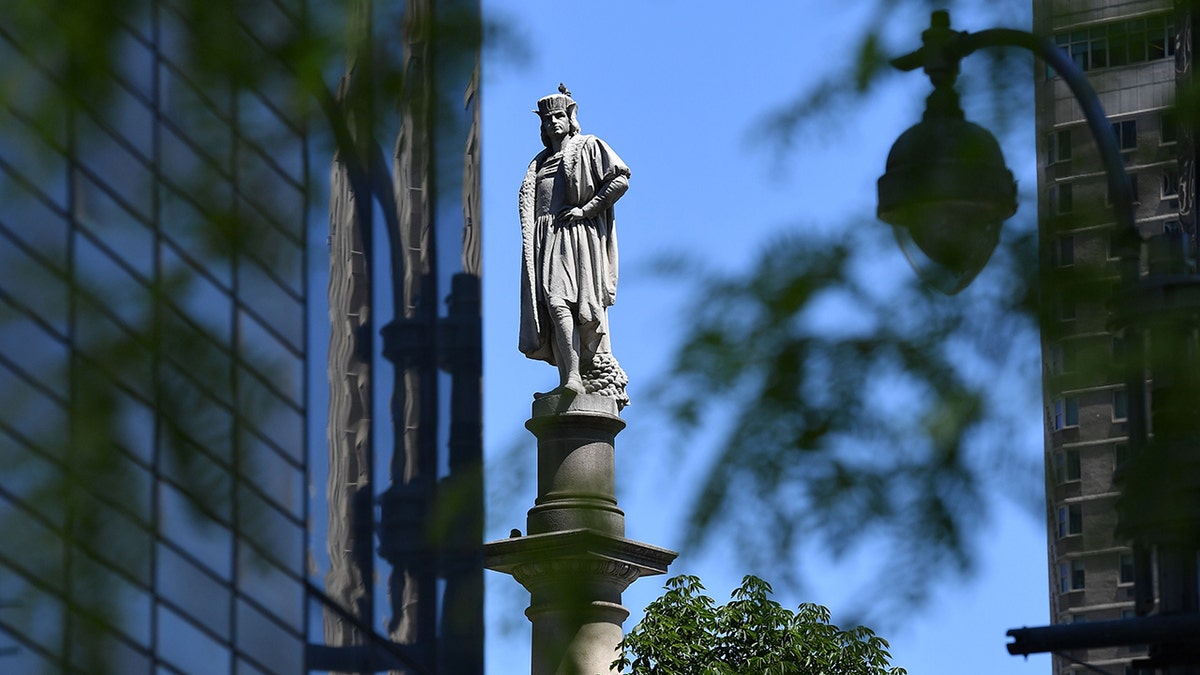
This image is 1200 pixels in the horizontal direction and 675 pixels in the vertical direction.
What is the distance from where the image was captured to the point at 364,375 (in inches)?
281

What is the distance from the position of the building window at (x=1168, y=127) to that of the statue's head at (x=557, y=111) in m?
12.6

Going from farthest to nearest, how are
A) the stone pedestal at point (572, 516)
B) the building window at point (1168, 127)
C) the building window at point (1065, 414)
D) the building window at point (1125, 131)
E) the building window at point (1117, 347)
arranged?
the stone pedestal at point (572, 516)
the building window at point (1125, 131)
the building window at point (1065, 414)
the building window at point (1168, 127)
the building window at point (1117, 347)

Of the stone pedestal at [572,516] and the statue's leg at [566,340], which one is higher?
the statue's leg at [566,340]

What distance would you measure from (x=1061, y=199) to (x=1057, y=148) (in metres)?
0.20

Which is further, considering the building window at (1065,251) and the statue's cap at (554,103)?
the statue's cap at (554,103)

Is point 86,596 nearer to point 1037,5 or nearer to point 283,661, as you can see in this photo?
point 1037,5

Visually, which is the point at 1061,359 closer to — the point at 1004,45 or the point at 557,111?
the point at 1004,45

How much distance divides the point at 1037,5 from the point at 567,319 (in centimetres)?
1275

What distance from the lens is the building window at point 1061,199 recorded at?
2.71m

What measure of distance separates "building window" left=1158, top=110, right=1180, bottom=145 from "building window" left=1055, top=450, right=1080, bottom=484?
0.45 metres

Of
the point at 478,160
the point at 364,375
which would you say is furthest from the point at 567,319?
the point at 478,160

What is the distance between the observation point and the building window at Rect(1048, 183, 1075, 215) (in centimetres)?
271

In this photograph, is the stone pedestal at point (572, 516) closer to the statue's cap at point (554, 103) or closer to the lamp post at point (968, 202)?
the statue's cap at point (554, 103)

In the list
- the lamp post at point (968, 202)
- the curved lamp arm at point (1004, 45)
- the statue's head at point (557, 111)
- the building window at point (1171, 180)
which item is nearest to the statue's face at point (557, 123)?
the statue's head at point (557, 111)
